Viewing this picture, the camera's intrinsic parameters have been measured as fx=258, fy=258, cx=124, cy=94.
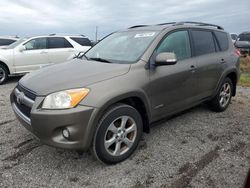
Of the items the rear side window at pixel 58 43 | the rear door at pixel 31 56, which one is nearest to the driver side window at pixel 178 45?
the rear door at pixel 31 56

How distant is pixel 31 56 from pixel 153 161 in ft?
22.8

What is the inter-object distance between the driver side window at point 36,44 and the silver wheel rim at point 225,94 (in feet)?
21.4

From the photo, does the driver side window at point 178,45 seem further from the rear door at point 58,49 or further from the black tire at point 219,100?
the rear door at point 58,49

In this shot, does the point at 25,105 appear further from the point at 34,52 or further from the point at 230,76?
the point at 34,52

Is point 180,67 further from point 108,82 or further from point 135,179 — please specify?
Answer: point 135,179

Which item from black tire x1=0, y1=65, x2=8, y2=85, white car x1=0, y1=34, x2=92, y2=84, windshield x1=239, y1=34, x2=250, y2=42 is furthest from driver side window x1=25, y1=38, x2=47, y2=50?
windshield x1=239, y1=34, x2=250, y2=42

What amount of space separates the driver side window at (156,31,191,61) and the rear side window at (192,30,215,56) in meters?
0.23

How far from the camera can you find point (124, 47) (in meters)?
3.91

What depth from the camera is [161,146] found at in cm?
374

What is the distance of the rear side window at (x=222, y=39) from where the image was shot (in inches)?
198

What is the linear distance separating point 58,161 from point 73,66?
1.31m

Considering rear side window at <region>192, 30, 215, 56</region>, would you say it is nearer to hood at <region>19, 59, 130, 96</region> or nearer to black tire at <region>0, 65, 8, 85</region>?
hood at <region>19, 59, 130, 96</region>

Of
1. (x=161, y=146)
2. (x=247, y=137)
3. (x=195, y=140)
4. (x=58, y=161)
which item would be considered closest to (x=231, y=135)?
(x=247, y=137)

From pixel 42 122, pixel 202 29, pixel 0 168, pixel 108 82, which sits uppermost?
pixel 202 29
